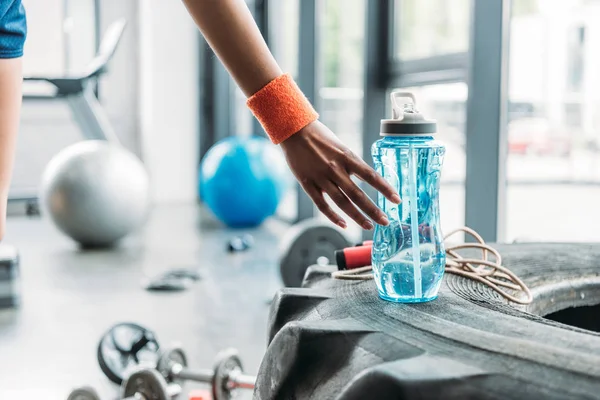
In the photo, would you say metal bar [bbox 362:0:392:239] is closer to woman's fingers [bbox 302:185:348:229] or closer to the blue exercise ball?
the blue exercise ball

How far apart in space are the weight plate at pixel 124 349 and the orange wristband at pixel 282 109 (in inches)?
39.3

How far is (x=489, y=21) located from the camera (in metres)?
2.00

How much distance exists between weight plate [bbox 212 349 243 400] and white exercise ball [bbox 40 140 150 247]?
6.64 feet

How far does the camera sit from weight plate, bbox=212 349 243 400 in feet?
4.66

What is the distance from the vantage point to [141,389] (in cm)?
138

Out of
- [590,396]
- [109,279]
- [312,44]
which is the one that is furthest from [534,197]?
[590,396]

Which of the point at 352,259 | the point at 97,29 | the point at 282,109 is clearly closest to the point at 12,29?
the point at 282,109

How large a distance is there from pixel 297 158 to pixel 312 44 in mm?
2924

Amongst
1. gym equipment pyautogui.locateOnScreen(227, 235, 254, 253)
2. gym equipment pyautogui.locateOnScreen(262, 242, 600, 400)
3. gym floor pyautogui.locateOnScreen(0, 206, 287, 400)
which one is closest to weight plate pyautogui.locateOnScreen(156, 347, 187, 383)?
gym floor pyautogui.locateOnScreen(0, 206, 287, 400)

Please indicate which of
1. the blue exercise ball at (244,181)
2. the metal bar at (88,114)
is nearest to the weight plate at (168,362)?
the blue exercise ball at (244,181)

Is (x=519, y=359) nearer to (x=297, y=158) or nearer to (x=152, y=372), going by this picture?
(x=297, y=158)

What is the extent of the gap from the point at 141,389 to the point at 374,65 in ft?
6.48

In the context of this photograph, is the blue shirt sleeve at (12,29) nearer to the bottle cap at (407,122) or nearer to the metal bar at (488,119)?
the bottle cap at (407,122)

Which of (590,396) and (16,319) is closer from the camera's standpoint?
(590,396)
